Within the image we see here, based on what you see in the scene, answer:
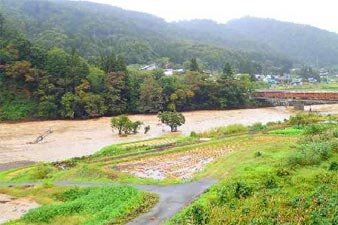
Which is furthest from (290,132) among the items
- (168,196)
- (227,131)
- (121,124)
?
(168,196)

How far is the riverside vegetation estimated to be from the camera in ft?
57.7

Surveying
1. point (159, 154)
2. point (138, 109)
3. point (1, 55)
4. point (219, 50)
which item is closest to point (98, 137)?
point (159, 154)

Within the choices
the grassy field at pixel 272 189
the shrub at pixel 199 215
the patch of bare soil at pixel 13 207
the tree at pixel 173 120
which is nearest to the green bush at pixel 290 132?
the grassy field at pixel 272 189

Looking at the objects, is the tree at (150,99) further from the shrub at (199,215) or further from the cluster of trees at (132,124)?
the shrub at (199,215)

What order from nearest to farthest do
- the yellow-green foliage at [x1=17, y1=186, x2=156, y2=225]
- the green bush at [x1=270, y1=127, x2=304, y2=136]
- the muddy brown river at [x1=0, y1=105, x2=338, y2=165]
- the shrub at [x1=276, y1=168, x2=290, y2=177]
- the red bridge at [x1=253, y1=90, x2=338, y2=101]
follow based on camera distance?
the yellow-green foliage at [x1=17, y1=186, x2=156, y2=225] < the shrub at [x1=276, y1=168, x2=290, y2=177] < the green bush at [x1=270, y1=127, x2=304, y2=136] < the muddy brown river at [x1=0, y1=105, x2=338, y2=165] < the red bridge at [x1=253, y1=90, x2=338, y2=101]

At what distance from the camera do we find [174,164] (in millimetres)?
32656

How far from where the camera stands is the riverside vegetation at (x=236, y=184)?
17.6m

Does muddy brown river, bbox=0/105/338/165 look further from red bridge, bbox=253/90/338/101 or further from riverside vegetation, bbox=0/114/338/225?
riverside vegetation, bbox=0/114/338/225

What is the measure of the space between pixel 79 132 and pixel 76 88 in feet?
61.3

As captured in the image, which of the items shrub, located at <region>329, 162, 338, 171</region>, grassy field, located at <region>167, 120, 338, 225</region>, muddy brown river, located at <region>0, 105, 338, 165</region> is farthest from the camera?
muddy brown river, located at <region>0, 105, 338, 165</region>

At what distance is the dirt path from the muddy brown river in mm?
18730

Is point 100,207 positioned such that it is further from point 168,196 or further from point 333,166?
point 333,166

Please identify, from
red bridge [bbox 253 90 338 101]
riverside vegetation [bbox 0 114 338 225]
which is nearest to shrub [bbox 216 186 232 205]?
riverside vegetation [bbox 0 114 338 225]

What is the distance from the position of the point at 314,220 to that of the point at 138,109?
2588 inches
